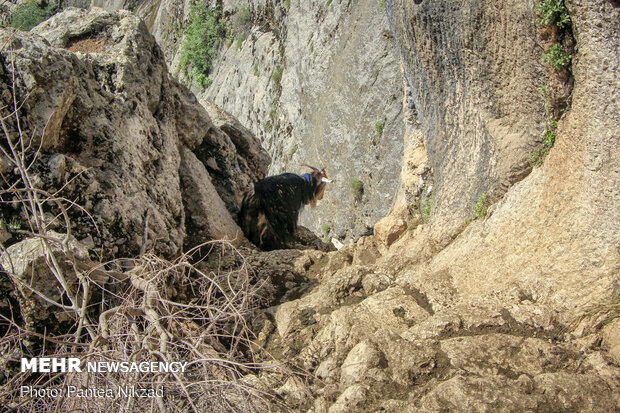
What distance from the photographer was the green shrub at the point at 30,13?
25.0 m

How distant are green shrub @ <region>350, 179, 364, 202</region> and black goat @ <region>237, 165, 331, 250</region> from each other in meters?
3.49

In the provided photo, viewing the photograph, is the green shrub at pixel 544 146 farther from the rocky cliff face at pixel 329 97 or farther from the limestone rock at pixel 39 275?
the rocky cliff face at pixel 329 97

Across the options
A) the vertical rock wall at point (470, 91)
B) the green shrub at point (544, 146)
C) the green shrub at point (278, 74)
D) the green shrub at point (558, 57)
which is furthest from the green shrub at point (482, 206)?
the green shrub at point (278, 74)

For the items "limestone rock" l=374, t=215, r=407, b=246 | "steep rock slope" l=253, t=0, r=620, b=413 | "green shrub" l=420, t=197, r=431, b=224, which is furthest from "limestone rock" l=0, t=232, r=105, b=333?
"green shrub" l=420, t=197, r=431, b=224

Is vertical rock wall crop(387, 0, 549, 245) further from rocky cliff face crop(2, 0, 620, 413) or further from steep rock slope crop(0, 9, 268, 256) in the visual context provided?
steep rock slope crop(0, 9, 268, 256)

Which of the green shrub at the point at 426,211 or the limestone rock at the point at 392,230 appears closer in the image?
the green shrub at the point at 426,211

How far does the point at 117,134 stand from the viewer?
4.67 m

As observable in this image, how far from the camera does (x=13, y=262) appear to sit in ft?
11.6

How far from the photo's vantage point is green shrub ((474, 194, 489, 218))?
429 centimetres

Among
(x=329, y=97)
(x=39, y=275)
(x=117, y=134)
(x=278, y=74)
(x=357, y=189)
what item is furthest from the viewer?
(x=278, y=74)

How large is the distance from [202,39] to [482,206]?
1732 cm

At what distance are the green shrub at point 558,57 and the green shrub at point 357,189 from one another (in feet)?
25.1

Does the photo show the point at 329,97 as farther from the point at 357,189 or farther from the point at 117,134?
the point at 117,134

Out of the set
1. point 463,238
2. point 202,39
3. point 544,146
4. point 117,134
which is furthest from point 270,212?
point 202,39
